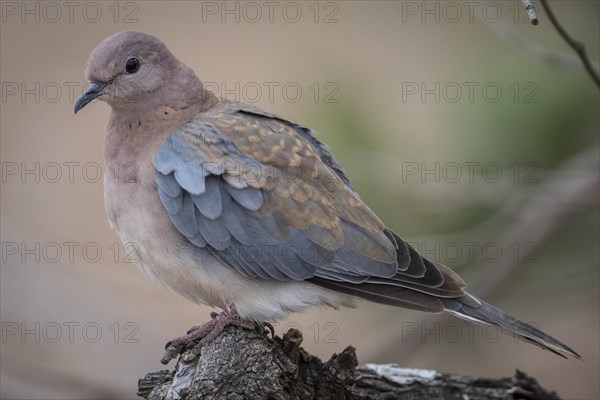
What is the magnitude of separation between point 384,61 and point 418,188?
2356mm

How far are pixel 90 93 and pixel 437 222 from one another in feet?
8.43

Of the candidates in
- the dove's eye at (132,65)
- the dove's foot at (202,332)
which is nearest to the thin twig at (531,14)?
the dove's foot at (202,332)

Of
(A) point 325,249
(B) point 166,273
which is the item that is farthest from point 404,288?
(B) point 166,273

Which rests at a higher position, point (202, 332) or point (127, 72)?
point (127, 72)

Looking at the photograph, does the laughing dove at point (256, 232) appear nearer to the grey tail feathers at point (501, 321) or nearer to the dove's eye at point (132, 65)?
the grey tail feathers at point (501, 321)

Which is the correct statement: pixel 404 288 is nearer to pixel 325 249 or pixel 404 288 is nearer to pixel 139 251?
pixel 325 249

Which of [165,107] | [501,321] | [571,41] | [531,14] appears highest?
[165,107]

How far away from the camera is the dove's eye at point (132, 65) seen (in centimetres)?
541

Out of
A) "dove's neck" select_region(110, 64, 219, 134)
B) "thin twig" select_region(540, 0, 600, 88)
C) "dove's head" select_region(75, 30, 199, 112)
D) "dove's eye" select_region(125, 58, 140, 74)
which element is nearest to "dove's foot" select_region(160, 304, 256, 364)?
"dove's neck" select_region(110, 64, 219, 134)

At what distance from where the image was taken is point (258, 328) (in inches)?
191

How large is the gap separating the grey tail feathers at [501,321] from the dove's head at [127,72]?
1958 mm

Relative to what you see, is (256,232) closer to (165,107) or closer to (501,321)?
(165,107)

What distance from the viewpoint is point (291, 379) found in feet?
14.6

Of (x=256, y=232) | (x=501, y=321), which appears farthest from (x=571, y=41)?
(x=256, y=232)
